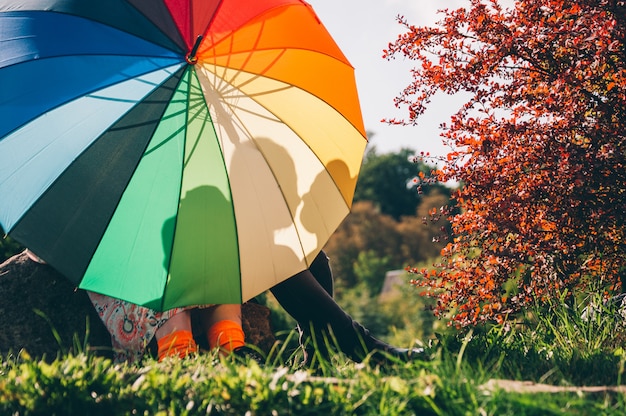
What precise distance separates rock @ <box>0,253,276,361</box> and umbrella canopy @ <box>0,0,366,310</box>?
2.82 ft

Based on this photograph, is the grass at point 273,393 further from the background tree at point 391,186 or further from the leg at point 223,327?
the background tree at point 391,186

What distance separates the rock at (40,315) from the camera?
3842 millimetres

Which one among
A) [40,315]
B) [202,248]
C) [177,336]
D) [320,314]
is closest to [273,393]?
[202,248]

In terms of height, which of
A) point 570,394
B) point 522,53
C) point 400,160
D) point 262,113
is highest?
point 400,160

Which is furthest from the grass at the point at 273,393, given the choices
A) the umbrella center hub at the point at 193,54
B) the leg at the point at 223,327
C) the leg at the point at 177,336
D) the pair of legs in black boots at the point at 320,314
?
the umbrella center hub at the point at 193,54

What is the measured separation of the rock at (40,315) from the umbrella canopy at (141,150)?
0.86 metres

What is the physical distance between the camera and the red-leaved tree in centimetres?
438

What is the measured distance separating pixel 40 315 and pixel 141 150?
130 cm

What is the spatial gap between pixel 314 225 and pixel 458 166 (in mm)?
1572

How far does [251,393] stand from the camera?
8.49ft

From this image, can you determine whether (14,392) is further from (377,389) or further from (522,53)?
(522,53)

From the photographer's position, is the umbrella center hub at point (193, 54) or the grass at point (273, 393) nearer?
the grass at point (273, 393)

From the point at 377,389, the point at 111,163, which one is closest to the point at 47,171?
the point at 111,163

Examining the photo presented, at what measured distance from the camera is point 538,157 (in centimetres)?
453
